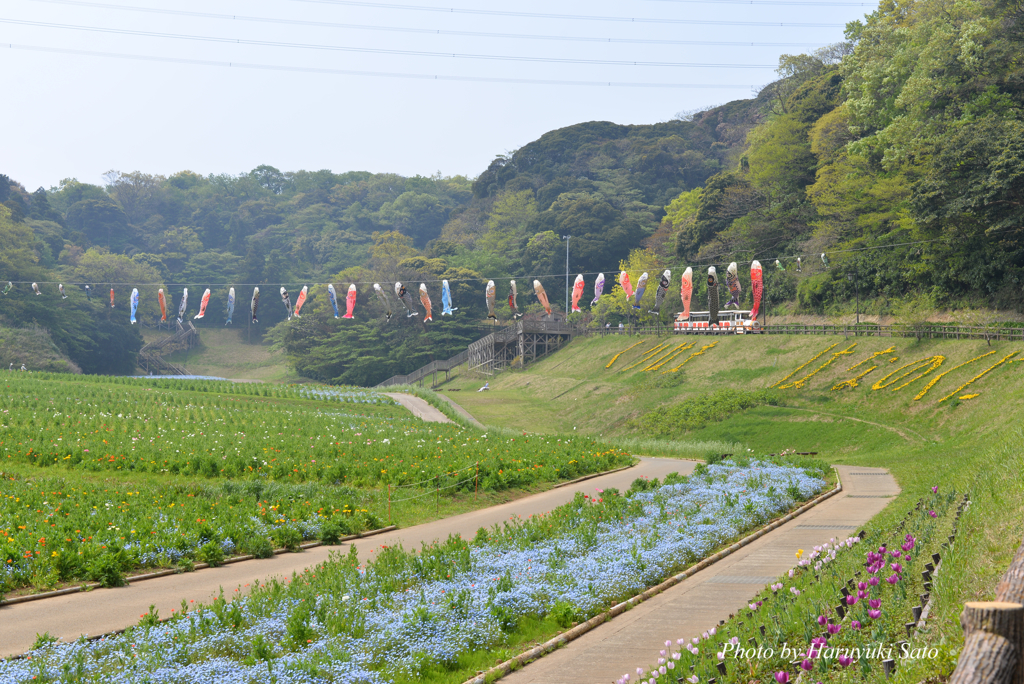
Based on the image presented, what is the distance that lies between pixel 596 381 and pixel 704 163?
52.7 metres

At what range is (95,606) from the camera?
9.09 meters

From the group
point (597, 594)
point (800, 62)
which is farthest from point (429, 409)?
point (800, 62)

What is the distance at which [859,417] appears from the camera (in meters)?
28.8

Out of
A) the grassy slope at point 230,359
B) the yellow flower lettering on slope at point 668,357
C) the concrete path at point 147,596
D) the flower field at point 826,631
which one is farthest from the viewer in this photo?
the grassy slope at point 230,359

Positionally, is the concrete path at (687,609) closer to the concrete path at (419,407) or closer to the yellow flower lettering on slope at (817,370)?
the yellow flower lettering on slope at (817,370)

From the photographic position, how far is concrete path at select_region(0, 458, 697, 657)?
8.19 m

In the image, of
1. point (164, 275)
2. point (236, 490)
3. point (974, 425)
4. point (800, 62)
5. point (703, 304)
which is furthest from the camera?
point (164, 275)

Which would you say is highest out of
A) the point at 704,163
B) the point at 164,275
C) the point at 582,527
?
the point at 704,163

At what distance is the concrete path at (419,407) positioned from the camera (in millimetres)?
38459

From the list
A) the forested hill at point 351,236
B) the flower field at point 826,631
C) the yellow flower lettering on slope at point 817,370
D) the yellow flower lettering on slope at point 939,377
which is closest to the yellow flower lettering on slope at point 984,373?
the yellow flower lettering on slope at point 939,377

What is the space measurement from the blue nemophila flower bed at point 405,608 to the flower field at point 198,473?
280cm

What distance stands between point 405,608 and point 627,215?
72210 mm

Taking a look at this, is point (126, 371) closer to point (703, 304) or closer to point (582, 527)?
point (703, 304)

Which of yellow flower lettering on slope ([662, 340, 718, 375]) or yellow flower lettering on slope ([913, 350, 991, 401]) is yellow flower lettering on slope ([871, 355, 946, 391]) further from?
yellow flower lettering on slope ([662, 340, 718, 375])
